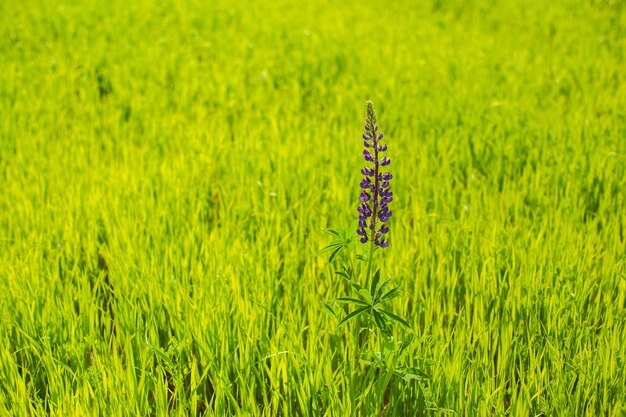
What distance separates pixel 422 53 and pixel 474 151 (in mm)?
2729

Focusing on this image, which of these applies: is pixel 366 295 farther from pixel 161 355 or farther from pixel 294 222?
pixel 294 222

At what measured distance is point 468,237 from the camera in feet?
9.10

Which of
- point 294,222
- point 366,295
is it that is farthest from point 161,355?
point 294,222

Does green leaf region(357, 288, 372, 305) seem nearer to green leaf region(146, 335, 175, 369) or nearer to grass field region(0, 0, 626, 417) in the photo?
grass field region(0, 0, 626, 417)

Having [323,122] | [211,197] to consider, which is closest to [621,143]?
[323,122]

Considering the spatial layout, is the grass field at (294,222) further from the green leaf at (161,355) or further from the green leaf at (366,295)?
the green leaf at (366,295)

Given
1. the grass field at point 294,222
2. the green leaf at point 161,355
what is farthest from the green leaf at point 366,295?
the green leaf at point 161,355

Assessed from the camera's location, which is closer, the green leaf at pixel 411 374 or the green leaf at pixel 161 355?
the green leaf at pixel 411 374

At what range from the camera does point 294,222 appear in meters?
3.07

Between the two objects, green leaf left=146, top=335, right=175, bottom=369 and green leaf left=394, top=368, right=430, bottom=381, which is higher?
green leaf left=394, top=368, right=430, bottom=381

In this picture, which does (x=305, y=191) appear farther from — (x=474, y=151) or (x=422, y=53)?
(x=422, y=53)

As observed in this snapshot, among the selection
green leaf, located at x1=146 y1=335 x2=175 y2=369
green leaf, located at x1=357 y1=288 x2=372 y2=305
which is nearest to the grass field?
green leaf, located at x1=146 y1=335 x2=175 y2=369

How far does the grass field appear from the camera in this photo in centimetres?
195

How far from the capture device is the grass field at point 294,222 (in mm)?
1949
